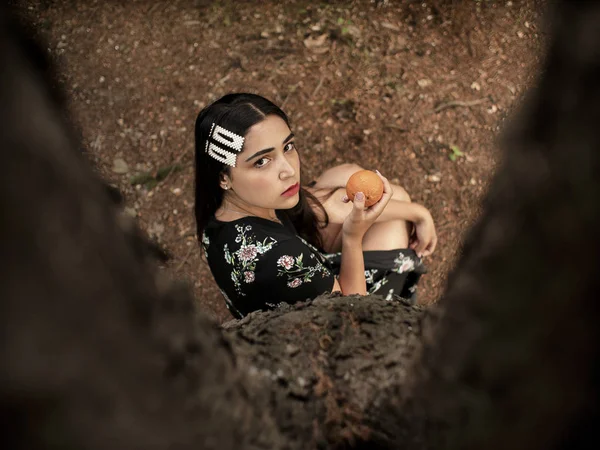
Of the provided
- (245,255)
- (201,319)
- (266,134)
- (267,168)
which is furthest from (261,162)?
(201,319)

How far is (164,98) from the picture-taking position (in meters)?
4.87

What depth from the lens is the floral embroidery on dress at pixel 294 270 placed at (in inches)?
95.7

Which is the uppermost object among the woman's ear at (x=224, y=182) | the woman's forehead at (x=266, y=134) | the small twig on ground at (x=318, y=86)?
the small twig on ground at (x=318, y=86)

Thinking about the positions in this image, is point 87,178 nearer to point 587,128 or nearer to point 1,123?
point 1,123

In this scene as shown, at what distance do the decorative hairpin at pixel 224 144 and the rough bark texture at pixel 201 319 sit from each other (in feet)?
5.05

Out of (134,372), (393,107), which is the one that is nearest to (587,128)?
(134,372)

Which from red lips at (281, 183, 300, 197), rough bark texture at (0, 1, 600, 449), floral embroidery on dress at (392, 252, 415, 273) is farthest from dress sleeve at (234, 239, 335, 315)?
rough bark texture at (0, 1, 600, 449)

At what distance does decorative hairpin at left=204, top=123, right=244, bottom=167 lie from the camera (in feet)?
8.02

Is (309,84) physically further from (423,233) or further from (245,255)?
(245,255)

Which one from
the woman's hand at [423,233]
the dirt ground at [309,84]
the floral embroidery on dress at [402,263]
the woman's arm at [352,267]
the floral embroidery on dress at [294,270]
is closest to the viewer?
the floral embroidery on dress at [294,270]

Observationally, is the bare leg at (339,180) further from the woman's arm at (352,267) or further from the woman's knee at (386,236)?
the woman's arm at (352,267)

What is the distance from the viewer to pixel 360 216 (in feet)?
8.57

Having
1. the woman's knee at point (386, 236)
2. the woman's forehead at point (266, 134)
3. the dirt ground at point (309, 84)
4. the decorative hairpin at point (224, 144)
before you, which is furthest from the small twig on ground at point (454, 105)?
the decorative hairpin at point (224, 144)

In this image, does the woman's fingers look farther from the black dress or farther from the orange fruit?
the black dress
